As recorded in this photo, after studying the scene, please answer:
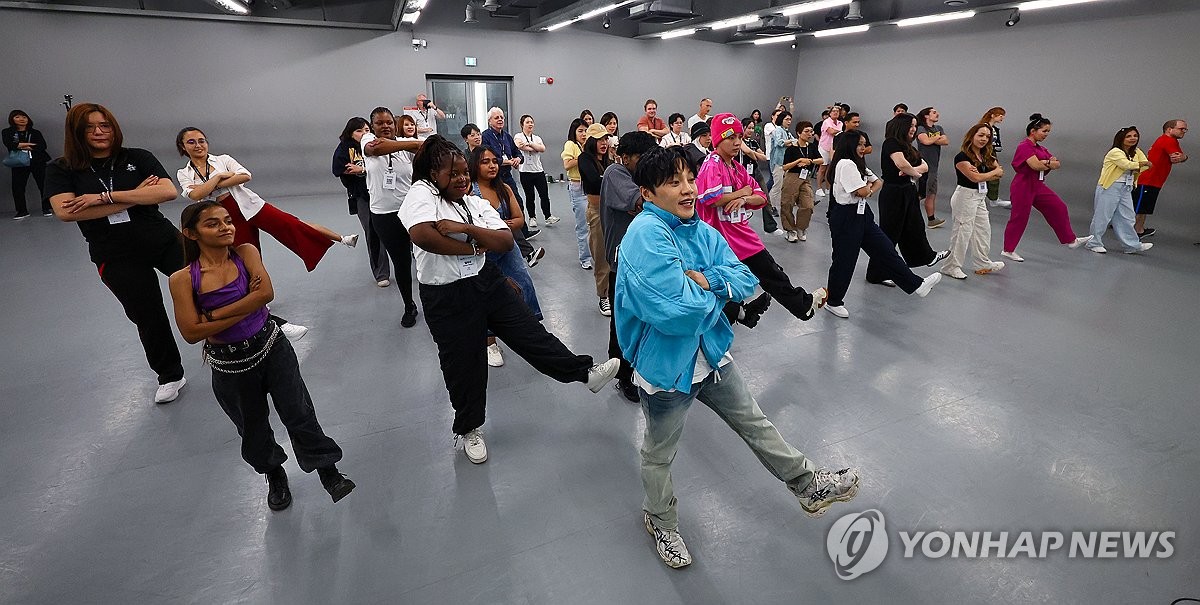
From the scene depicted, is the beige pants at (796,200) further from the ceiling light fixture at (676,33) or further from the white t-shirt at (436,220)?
the ceiling light fixture at (676,33)

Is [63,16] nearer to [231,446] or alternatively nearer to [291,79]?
[291,79]

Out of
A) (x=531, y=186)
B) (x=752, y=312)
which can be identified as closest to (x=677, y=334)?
(x=752, y=312)

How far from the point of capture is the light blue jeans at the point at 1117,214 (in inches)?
244

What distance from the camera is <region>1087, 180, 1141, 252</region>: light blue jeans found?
20.3 feet

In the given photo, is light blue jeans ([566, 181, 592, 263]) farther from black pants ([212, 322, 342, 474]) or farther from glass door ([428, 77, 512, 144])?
glass door ([428, 77, 512, 144])

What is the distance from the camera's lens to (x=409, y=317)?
4.41 meters

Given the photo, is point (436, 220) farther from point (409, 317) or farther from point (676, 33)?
point (676, 33)

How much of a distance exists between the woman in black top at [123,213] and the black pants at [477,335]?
1702 millimetres

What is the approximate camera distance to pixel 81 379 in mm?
3539

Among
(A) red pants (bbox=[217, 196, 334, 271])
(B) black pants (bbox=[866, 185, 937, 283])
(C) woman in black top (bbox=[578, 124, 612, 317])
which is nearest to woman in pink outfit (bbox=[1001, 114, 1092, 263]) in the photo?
(B) black pants (bbox=[866, 185, 937, 283])

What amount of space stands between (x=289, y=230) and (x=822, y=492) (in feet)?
11.4

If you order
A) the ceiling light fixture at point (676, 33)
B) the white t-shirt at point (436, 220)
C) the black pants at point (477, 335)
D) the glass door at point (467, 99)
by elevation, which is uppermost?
the ceiling light fixture at point (676, 33)

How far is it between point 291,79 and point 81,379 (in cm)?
844

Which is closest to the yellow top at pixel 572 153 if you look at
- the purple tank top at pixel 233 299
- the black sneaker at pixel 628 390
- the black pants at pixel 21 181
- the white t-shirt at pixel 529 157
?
the white t-shirt at pixel 529 157
